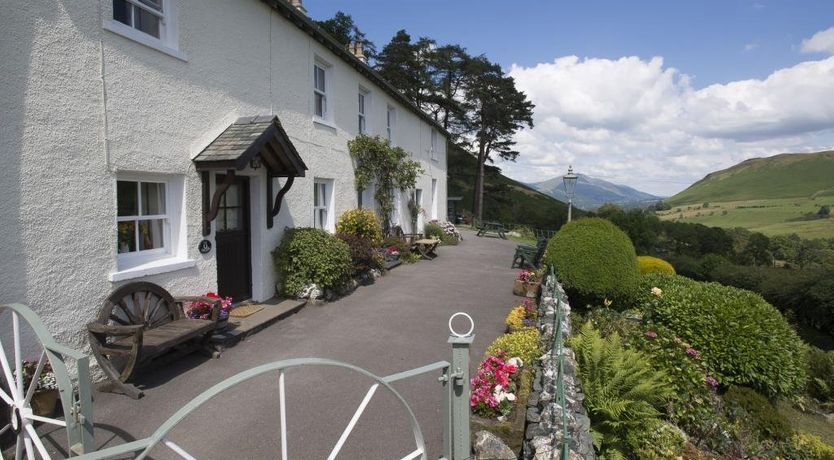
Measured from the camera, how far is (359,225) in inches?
476

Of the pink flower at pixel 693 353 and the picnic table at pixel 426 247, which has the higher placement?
the picnic table at pixel 426 247

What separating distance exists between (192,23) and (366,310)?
5821 mm

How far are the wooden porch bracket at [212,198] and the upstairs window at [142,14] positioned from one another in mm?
2164

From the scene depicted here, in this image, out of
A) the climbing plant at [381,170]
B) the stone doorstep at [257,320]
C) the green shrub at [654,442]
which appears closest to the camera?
the green shrub at [654,442]

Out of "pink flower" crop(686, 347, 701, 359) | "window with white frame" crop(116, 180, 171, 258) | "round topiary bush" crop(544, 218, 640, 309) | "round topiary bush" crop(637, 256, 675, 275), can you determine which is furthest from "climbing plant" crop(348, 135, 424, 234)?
"pink flower" crop(686, 347, 701, 359)

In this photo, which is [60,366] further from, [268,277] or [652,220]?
[652,220]

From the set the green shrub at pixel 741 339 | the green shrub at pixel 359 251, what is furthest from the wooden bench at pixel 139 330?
the green shrub at pixel 741 339

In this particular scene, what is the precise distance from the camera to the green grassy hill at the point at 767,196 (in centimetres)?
7356

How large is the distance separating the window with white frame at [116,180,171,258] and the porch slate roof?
31.0 inches

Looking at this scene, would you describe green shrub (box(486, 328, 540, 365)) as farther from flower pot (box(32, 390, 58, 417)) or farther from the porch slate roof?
flower pot (box(32, 390, 58, 417))

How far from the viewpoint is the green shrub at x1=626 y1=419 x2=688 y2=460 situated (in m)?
5.59

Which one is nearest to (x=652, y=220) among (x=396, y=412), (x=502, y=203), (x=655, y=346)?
(x=502, y=203)

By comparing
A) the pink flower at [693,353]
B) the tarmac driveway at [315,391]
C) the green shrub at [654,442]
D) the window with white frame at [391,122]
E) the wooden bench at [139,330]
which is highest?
the window with white frame at [391,122]

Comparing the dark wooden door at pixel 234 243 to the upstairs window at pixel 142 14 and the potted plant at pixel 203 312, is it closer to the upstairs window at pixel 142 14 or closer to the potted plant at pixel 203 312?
the potted plant at pixel 203 312
